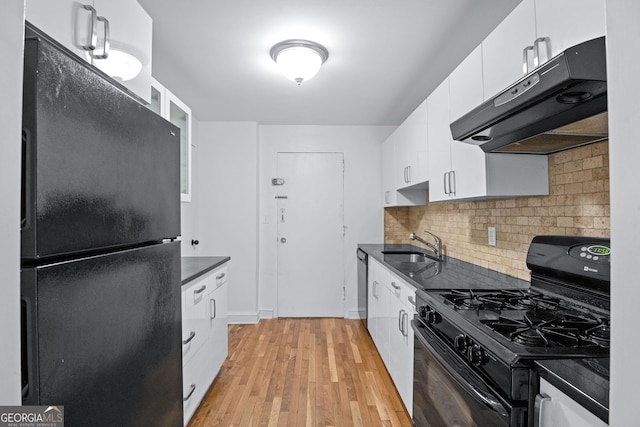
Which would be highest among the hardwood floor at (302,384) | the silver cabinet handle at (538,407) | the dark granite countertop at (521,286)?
the dark granite countertop at (521,286)

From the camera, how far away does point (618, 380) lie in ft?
1.64

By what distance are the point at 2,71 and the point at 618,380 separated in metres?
0.98

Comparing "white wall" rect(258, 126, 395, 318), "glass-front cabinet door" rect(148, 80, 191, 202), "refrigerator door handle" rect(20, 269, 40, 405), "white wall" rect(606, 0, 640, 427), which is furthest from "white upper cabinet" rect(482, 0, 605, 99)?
"white wall" rect(258, 126, 395, 318)

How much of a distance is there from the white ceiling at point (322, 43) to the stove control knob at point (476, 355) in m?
1.69

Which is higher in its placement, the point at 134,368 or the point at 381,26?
the point at 381,26

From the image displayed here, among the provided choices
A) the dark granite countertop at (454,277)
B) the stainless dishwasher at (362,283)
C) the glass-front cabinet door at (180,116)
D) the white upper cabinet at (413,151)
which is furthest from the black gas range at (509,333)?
the stainless dishwasher at (362,283)

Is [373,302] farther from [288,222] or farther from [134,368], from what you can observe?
[134,368]

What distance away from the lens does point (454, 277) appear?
2068 millimetres

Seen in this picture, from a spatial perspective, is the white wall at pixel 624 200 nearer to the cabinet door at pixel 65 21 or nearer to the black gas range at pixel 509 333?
the black gas range at pixel 509 333

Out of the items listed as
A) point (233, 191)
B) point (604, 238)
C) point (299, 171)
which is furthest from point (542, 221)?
point (233, 191)

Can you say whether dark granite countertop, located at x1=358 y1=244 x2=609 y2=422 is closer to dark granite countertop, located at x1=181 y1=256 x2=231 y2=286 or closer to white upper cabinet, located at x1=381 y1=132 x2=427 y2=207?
white upper cabinet, located at x1=381 y1=132 x2=427 y2=207

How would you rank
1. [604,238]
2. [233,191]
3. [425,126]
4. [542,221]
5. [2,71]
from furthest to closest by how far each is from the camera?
[233,191]
[425,126]
[542,221]
[604,238]
[2,71]

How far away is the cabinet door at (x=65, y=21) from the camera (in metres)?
0.88

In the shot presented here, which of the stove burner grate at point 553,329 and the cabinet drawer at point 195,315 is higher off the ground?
the stove burner grate at point 553,329
